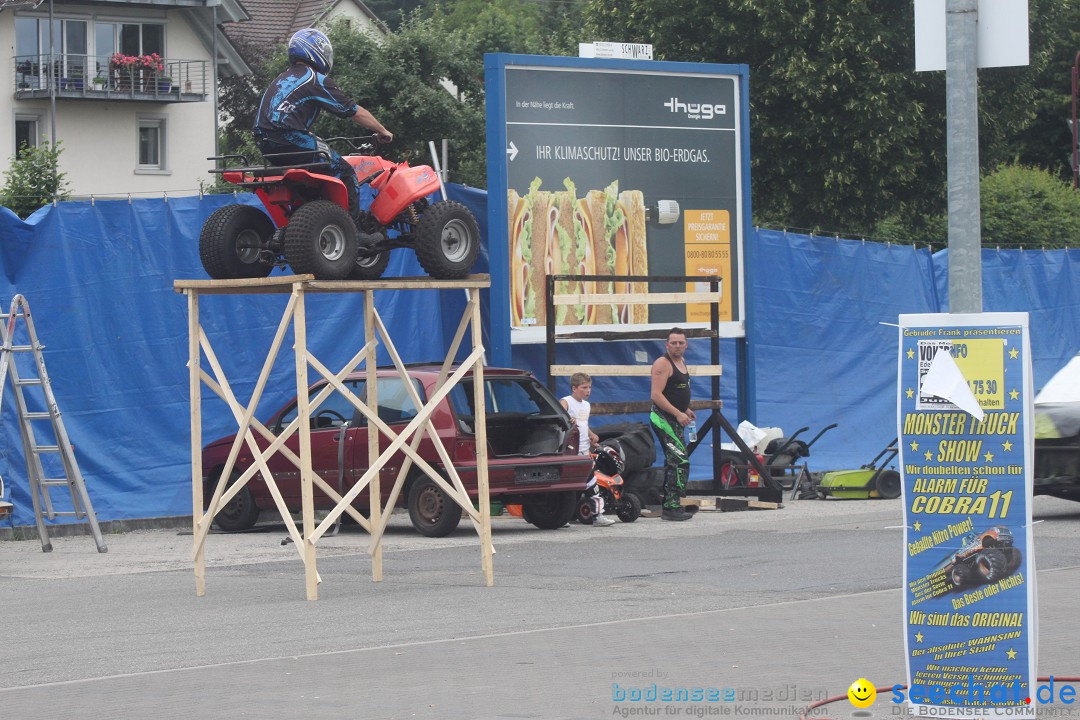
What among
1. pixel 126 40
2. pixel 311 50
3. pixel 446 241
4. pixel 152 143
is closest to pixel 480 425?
pixel 446 241

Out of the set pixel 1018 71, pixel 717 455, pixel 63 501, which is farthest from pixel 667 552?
pixel 1018 71

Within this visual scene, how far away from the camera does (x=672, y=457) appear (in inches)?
642

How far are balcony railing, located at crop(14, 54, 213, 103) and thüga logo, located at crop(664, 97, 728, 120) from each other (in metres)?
35.7

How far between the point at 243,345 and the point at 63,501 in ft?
7.74

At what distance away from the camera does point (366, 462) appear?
608 inches

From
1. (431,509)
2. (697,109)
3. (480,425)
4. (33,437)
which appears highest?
(697,109)

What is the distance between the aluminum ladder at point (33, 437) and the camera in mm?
14250

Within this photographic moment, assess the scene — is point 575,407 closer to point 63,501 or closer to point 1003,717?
point 63,501

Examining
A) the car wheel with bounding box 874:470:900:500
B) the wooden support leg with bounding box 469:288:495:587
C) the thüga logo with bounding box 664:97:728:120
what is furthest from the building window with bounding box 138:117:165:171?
the wooden support leg with bounding box 469:288:495:587

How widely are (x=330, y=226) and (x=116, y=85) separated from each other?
4389 centimetres

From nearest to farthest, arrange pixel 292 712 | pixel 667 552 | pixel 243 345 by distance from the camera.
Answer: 1. pixel 292 712
2. pixel 667 552
3. pixel 243 345

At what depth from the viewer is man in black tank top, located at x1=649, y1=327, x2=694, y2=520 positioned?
16.4 meters

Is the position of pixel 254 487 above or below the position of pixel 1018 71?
below

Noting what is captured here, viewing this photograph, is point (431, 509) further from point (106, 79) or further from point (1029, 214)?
point (106, 79)
